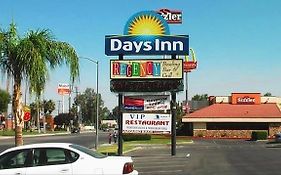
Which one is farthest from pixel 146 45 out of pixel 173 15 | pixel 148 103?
pixel 173 15

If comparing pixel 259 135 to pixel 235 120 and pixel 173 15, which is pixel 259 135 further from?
pixel 173 15

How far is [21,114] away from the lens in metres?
16.5

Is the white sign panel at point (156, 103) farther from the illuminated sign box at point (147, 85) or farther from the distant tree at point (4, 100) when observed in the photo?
the distant tree at point (4, 100)

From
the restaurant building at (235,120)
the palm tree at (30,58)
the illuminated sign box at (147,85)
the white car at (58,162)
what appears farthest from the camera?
the restaurant building at (235,120)

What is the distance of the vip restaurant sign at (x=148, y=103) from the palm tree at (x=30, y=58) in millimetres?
13743

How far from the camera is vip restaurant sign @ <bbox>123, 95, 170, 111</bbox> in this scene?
30.2 m

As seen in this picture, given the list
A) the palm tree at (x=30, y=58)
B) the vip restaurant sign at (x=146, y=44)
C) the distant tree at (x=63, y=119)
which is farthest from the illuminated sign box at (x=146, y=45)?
the distant tree at (x=63, y=119)

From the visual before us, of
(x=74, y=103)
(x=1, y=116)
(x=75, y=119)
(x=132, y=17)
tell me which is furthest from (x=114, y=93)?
(x=74, y=103)

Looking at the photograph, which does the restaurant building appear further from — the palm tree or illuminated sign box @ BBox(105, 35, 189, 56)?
the palm tree

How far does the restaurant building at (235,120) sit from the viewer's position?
2643 inches

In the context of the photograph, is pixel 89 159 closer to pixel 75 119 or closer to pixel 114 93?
pixel 114 93

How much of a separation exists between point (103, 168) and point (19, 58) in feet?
20.7

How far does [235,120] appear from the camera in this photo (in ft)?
221

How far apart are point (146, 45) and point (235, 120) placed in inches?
1540
